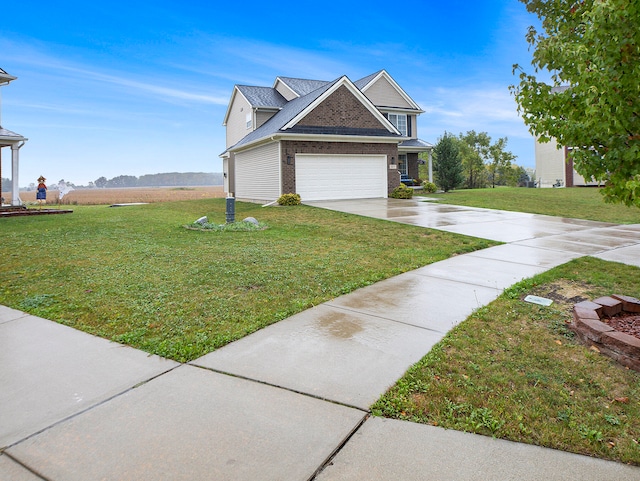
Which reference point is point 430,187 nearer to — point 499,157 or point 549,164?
point 549,164

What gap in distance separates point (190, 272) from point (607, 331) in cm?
532

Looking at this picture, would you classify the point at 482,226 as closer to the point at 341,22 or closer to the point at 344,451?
the point at 344,451

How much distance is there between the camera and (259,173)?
22266 millimetres

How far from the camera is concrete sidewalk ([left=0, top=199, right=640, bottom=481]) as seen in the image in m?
2.15

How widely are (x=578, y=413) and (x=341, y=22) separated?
26.6m

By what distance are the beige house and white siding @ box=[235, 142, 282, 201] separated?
25639 millimetres

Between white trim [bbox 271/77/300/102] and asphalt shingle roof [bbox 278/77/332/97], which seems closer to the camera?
white trim [bbox 271/77/300/102]

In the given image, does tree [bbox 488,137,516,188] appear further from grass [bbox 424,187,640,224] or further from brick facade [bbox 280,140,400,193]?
brick facade [bbox 280,140,400,193]

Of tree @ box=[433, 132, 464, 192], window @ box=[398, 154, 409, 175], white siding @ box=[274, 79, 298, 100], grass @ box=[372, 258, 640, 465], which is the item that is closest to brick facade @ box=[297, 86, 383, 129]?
white siding @ box=[274, 79, 298, 100]

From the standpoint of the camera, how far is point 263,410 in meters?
2.67

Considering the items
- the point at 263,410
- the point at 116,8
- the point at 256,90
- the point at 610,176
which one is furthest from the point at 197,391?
the point at 256,90

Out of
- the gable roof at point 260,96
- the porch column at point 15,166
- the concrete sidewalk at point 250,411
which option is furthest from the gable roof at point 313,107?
the concrete sidewalk at point 250,411

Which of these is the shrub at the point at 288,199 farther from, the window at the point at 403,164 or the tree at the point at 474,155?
the tree at the point at 474,155

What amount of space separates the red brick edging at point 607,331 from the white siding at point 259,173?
1624 centimetres
